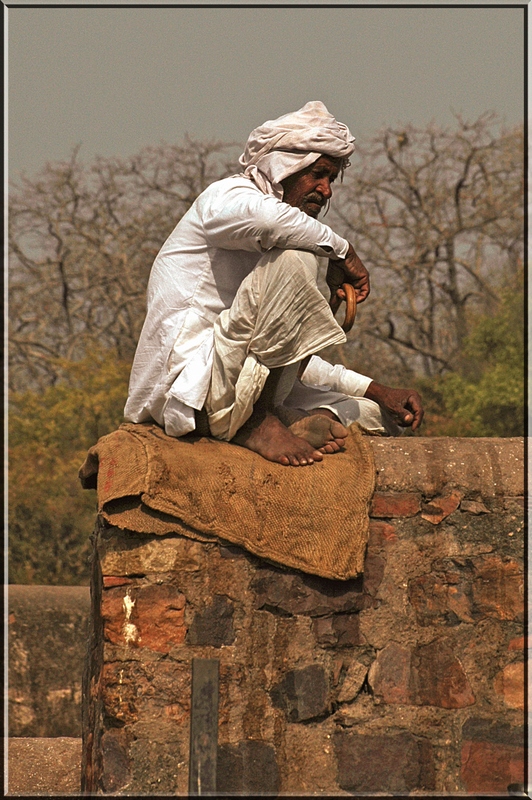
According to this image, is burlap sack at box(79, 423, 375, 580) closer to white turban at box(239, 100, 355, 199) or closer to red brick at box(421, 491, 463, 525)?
red brick at box(421, 491, 463, 525)

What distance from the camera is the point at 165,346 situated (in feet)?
10.3

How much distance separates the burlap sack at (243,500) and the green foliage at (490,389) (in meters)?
5.48

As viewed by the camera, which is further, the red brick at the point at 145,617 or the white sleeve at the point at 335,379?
the white sleeve at the point at 335,379

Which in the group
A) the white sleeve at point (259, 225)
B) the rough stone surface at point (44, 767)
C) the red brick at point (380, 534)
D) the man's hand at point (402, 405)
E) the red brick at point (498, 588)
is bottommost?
the rough stone surface at point (44, 767)

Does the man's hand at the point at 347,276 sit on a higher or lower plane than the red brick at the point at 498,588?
higher

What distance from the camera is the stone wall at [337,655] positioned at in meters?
2.77

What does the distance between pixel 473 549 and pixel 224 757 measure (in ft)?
3.12

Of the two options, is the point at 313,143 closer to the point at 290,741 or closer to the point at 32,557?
the point at 290,741

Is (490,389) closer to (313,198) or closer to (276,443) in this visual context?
(313,198)

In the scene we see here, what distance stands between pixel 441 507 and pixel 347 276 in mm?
803

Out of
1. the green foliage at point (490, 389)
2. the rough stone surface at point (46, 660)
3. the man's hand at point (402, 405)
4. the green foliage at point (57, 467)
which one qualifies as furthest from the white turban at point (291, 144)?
the green foliage at point (57, 467)

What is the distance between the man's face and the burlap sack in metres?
0.84

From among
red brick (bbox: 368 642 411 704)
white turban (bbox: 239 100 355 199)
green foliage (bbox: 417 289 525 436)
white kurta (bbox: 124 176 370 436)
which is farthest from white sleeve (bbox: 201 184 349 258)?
green foliage (bbox: 417 289 525 436)

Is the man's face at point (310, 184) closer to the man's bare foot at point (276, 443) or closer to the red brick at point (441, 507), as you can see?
the man's bare foot at point (276, 443)
